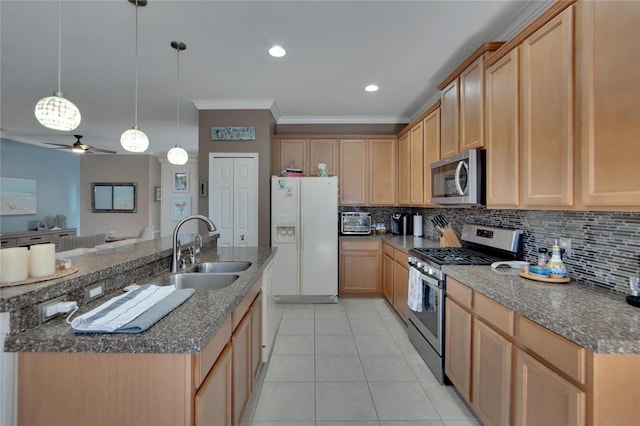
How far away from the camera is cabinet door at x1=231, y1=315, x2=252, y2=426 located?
56.5 inches

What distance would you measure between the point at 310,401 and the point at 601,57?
2.48 metres

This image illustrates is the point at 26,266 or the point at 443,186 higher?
the point at 443,186

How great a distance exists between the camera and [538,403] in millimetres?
1198

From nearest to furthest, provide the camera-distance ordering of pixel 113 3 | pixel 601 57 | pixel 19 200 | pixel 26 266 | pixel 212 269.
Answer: pixel 26 266 < pixel 601 57 < pixel 113 3 < pixel 212 269 < pixel 19 200

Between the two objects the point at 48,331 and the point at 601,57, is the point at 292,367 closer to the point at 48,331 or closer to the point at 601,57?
the point at 48,331

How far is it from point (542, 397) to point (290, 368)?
5.66 ft

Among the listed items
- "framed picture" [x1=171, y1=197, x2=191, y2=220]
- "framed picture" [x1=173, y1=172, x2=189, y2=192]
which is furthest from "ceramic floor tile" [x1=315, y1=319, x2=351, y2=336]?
"framed picture" [x1=173, y1=172, x2=189, y2=192]

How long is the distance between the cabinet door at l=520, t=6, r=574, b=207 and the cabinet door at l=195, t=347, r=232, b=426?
1.82m

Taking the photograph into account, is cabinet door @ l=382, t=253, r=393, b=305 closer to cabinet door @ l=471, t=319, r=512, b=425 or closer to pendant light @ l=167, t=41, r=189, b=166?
cabinet door @ l=471, t=319, r=512, b=425

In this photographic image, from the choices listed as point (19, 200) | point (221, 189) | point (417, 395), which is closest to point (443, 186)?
point (417, 395)

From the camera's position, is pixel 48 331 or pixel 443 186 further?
pixel 443 186

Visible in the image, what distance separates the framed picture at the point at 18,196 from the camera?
16.6ft

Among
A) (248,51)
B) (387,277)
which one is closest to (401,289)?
(387,277)

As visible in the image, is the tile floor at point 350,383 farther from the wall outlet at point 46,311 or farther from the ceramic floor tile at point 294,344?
the wall outlet at point 46,311
